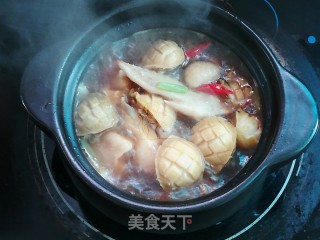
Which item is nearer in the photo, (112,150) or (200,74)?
(112,150)

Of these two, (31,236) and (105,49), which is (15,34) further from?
(31,236)

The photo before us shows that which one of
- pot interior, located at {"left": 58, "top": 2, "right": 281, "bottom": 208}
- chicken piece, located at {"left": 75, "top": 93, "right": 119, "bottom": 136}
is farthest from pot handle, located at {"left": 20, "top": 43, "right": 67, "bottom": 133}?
chicken piece, located at {"left": 75, "top": 93, "right": 119, "bottom": 136}

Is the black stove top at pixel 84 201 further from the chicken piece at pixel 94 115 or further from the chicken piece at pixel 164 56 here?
the chicken piece at pixel 164 56

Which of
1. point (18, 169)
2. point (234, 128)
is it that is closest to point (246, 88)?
point (234, 128)

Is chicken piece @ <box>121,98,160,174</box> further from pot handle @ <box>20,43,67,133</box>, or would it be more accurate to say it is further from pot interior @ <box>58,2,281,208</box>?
pot handle @ <box>20,43,67,133</box>

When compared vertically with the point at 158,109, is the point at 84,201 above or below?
below

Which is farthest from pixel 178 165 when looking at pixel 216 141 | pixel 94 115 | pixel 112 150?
pixel 94 115

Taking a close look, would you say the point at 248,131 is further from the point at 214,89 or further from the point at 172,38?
the point at 172,38
